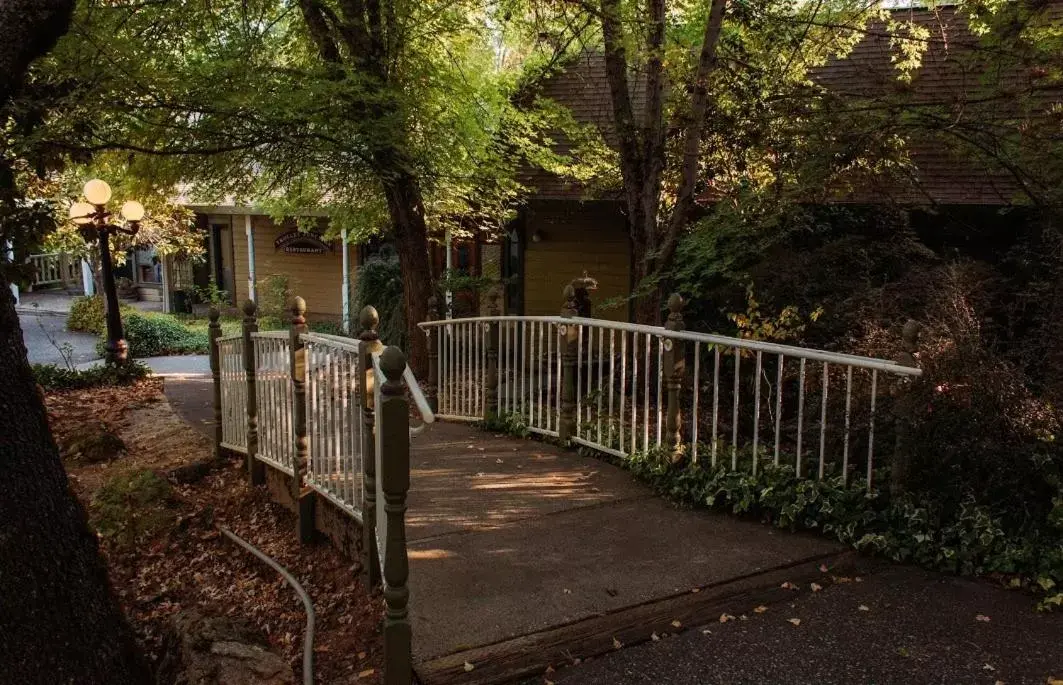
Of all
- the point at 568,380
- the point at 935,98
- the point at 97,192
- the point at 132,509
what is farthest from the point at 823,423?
the point at 97,192

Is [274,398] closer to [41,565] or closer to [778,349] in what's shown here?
[41,565]

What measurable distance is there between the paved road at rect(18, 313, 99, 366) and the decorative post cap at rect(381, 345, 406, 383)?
13141mm

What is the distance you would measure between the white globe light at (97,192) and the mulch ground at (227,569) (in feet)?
11.7

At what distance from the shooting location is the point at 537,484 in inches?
212

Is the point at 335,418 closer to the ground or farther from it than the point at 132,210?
closer to the ground

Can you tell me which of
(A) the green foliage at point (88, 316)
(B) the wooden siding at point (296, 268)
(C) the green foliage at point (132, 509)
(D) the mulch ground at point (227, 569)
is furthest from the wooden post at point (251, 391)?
(A) the green foliage at point (88, 316)

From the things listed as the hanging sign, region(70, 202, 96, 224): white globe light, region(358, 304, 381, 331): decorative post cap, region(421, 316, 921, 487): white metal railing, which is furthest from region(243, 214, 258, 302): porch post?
region(358, 304, 381, 331): decorative post cap

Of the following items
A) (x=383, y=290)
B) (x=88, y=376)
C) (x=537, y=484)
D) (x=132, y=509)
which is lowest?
(x=132, y=509)

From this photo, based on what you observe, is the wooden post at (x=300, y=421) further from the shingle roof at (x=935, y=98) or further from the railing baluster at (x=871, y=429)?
the shingle roof at (x=935, y=98)

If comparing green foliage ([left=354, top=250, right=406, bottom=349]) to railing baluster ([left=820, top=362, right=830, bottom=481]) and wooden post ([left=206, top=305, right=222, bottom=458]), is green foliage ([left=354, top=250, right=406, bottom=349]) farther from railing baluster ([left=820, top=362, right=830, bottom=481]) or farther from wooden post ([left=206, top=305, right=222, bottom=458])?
railing baluster ([left=820, top=362, right=830, bottom=481])

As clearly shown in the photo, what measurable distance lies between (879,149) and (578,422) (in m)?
3.44

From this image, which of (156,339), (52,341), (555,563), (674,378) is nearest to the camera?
(555,563)

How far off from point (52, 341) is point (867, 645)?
14486mm

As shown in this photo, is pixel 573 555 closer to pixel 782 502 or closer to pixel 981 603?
pixel 782 502
